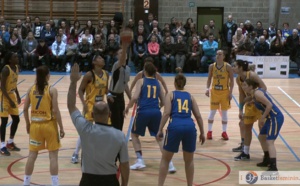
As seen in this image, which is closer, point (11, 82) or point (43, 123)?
point (43, 123)

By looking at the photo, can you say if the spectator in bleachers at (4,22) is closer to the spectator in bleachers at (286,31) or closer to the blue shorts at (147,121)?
the spectator in bleachers at (286,31)

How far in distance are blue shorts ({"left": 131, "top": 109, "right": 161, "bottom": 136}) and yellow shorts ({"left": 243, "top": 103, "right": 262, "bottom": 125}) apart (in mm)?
1641

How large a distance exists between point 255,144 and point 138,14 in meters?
16.4

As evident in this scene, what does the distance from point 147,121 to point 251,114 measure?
1.91 metres

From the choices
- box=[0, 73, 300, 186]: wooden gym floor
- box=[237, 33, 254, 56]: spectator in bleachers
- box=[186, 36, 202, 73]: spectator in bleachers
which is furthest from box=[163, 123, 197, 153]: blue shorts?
box=[186, 36, 202, 73]: spectator in bleachers

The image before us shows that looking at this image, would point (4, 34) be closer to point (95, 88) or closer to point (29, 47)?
point (29, 47)

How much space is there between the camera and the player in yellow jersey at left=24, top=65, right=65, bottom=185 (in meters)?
7.55

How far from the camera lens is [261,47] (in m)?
22.3

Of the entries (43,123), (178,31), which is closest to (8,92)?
(43,123)

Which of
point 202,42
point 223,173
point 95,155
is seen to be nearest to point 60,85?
point 202,42

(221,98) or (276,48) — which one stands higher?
(276,48)

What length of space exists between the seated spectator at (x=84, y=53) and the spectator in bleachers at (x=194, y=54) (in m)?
4.31

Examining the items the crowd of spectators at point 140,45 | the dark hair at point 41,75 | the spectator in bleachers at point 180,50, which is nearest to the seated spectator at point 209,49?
the crowd of spectators at point 140,45

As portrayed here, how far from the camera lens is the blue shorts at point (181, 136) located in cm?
736
